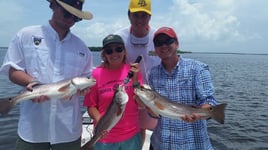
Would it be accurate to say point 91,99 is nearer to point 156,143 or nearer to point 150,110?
point 150,110

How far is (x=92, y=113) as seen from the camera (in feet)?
15.2

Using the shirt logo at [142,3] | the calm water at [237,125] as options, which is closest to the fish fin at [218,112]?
the shirt logo at [142,3]

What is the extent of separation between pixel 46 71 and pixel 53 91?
367mm

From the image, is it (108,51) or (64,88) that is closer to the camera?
(64,88)

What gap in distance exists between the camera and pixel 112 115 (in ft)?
13.9

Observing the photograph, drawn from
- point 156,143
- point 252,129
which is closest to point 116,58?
point 156,143

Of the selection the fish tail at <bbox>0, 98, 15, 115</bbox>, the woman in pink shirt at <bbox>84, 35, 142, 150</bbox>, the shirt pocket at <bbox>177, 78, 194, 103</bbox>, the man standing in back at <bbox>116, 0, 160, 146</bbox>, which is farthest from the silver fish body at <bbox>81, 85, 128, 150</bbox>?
the fish tail at <bbox>0, 98, 15, 115</bbox>

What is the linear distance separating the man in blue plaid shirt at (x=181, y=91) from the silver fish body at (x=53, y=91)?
1.24 metres

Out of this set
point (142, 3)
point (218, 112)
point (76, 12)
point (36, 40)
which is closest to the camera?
point (218, 112)

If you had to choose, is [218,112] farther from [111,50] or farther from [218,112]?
[111,50]

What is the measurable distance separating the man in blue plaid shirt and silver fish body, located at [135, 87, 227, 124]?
0.09 meters

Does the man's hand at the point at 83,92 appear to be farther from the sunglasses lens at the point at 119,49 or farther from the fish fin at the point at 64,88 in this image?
the sunglasses lens at the point at 119,49

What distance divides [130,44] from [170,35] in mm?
1288

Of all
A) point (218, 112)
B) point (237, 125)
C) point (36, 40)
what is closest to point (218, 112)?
point (218, 112)
